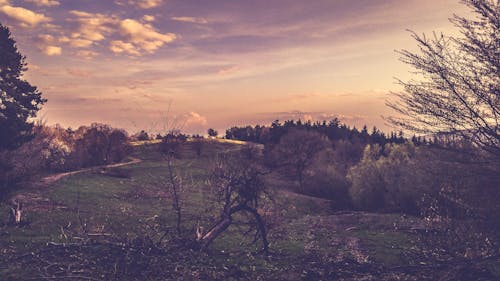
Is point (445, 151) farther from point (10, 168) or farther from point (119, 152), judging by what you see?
point (119, 152)

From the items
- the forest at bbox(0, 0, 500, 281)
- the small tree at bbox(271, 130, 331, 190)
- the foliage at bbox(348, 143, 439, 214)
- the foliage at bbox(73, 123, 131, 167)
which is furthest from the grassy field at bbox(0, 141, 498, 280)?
the small tree at bbox(271, 130, 331, 190)

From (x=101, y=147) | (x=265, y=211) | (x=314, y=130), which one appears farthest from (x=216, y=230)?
(x=314, y=130)

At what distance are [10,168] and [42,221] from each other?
531 cm

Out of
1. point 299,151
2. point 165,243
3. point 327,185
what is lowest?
point 327,185

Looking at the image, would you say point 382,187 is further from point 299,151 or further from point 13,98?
point 13,98

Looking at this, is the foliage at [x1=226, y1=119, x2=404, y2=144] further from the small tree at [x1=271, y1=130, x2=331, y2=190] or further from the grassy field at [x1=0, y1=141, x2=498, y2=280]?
the grassy field at [x1=0, y1=141, x2=498, y2=280]

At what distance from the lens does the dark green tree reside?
33.4 metres

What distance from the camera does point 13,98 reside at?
120 feet

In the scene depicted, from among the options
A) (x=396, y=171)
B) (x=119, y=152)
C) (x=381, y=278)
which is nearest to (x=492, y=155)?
(x=381, y=278)

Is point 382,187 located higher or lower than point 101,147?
lower

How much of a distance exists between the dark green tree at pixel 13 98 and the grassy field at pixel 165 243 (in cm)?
551

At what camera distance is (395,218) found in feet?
117

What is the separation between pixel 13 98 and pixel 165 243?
26.8 metres

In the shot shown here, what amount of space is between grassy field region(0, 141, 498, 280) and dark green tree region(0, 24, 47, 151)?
5510 mm
